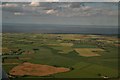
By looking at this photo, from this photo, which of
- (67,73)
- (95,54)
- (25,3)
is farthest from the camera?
(95,54)

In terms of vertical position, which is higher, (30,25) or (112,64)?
(30,25)

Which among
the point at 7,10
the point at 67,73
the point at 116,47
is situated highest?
the point at 7,10

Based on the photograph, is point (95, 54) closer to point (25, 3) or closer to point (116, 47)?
point (116, 47)

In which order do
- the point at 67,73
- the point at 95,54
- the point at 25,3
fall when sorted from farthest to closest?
the point at 95,54 < the point at 25,3 < the point at 67,73

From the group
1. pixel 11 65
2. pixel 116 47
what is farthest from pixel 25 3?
pixel 116 47

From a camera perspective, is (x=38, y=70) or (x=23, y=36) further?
(x=23, y=36)

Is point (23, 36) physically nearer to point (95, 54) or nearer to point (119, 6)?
point (95, 54)
